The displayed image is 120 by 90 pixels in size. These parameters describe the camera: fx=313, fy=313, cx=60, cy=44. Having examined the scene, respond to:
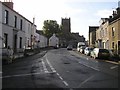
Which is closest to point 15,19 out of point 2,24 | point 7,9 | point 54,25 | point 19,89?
point 7,9

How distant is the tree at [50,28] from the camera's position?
554 feet

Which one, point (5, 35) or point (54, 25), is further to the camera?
point (54, 25)

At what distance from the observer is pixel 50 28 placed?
169625mm

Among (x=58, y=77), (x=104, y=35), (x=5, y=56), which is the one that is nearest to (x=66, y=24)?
(x=104, y=35)

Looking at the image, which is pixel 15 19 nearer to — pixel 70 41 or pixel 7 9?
pixel 7 9

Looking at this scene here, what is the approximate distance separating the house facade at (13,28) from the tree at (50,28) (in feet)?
333

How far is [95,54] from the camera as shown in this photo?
45.5 meters

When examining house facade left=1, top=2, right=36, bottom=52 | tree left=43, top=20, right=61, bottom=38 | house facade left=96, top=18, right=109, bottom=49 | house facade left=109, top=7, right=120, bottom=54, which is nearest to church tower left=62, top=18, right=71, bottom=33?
tree left=43, top=20, right=61, bottom=38

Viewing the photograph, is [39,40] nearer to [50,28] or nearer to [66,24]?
[50,28]

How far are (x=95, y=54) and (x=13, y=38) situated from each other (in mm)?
14203

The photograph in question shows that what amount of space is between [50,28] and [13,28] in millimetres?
119251

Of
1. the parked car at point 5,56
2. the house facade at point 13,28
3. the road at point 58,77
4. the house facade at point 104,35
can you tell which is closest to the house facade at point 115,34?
the house facade at point 104,35

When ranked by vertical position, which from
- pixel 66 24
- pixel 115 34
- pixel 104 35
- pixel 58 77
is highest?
pixel 66 24

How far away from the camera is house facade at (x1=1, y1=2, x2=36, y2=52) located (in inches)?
1766
